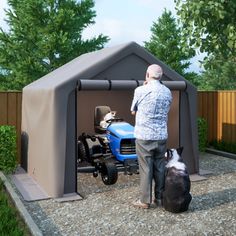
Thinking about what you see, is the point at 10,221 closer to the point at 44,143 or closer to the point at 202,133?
the point at 44,143

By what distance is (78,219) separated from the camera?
20.4 feet

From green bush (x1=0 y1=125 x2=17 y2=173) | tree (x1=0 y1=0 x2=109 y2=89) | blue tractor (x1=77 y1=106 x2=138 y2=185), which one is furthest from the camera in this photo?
tree (x1=0 y1=0 x2=109 y2=89)

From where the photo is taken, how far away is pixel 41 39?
26.0 m

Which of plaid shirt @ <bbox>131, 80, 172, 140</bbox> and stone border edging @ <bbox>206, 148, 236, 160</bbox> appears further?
stone border edging @ <bbox>206, 148, 236, 160</bbox>

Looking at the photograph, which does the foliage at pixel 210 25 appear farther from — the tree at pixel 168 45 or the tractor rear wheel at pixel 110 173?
the tree at pixel 168 45

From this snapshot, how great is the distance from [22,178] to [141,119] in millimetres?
3741

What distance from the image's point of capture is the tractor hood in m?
8.52

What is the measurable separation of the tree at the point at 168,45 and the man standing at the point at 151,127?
28.2 metres

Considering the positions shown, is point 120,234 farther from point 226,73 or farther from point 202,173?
point 226,73

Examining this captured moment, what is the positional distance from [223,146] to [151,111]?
6.90 metres

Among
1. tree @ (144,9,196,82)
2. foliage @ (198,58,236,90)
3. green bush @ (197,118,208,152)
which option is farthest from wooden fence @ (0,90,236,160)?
foliage @ (198,58,236,90)

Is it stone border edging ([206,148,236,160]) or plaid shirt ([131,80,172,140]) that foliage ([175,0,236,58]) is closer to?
stone border edging ([206,148,236,160])

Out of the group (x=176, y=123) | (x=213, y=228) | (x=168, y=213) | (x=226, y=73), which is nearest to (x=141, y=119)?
(x=168, y=213)

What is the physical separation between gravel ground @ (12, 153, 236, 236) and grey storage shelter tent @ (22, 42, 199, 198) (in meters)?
0.66
